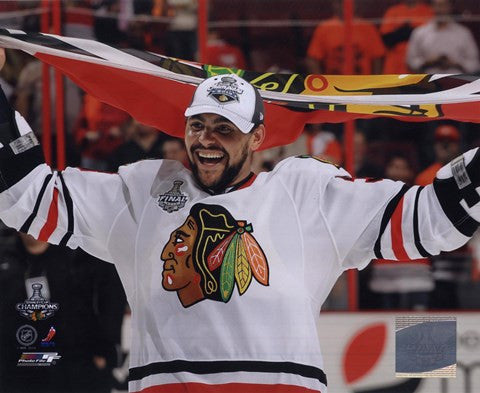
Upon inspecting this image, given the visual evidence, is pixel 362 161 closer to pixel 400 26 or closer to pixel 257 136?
pixel 400 26

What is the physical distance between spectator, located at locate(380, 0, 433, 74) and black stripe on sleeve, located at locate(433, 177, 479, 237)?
52.3 inches

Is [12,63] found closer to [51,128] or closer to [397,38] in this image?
[51,128]

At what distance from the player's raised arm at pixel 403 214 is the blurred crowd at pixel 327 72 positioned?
0.40m

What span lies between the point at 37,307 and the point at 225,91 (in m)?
0.70

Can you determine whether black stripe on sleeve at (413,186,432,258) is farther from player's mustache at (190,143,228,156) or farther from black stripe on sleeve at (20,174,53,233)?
black stripe on sleeve at (20,174,53,233)

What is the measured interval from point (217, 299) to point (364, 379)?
556mm

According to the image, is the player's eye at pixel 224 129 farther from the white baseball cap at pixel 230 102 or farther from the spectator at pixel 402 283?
the spectator at pixel 402 283

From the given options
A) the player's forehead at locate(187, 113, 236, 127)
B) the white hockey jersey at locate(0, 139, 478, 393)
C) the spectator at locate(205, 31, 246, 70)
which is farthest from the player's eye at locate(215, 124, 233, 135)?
the spectator at locate(205, 31, 246, 70)

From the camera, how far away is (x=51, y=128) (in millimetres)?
2967

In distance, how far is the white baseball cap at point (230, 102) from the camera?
2.11 metres

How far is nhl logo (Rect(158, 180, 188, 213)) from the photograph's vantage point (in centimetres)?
216

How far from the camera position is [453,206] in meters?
2.04

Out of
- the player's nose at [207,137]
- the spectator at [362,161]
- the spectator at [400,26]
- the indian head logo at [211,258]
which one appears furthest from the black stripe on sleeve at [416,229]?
the spectator at [400,26]

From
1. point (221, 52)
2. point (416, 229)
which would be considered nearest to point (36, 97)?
point (221, 52)
